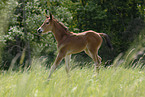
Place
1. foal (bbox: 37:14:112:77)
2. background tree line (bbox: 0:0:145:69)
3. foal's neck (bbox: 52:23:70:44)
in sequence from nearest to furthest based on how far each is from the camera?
foal (bbox: 37:14:112:77) < foal's neck (bbox: 52:23:70:44) < background tree line (bbox: 0:0:145:69)

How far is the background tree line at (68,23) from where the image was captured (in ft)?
52.2

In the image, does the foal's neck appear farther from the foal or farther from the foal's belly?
the foal's belly

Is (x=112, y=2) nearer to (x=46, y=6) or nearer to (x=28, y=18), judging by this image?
(x=46, y=6)

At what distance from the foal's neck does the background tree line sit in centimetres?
899

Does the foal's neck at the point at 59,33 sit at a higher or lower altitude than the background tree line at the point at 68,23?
higher

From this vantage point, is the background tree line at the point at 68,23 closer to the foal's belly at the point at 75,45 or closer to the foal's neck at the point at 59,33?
the foal's belly at the point at 75,45

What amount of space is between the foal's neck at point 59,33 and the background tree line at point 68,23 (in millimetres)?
8994

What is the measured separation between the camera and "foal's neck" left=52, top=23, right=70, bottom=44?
256 inches

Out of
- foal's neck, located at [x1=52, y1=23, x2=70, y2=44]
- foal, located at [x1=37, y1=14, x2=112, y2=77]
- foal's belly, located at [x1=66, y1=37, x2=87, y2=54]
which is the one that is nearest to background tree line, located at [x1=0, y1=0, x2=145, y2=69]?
foal, located at [x1=37, y1=14, x2=112, y2=77]


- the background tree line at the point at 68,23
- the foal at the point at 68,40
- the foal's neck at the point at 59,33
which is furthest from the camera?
the background tree line at the point at 68,23

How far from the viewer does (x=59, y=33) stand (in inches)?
257

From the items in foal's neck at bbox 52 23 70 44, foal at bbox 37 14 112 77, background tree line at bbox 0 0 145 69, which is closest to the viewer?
foal at bbox 37 14 112 77

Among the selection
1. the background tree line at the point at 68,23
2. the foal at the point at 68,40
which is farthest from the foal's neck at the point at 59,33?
the background tree line at the point at 68,23

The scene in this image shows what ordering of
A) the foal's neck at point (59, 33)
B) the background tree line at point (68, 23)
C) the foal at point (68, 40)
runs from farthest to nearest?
the background tree line at point (68, 23) → the foal's neck at point (59, 33) → the foal at point (68, 40)
